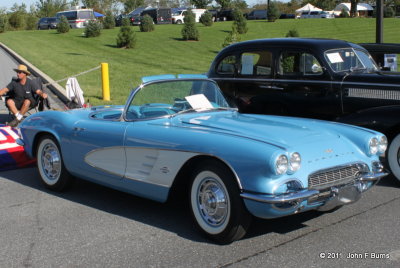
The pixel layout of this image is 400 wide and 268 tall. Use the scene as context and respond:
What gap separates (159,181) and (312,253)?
4.89ft

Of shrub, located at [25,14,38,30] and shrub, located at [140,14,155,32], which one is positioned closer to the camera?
shrub, located at [140,14,155,32]

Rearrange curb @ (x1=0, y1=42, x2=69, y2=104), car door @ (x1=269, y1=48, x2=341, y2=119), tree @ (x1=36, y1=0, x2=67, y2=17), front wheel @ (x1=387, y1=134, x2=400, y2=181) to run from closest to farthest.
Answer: front wheel @ (x1=387, y1=134, x2=400, y2=181)
car door @ (x1=269, y1=48, x2=341, y2=119)
curb @ (x1=0, y1=42, x2=69, y2=104)
tree @ (x1=36, y1=0, x2=67, y2=17)

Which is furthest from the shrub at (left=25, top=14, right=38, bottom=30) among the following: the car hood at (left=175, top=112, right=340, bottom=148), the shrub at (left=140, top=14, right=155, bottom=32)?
the car hood at (left=175, top=112, right=340, bottom=148)

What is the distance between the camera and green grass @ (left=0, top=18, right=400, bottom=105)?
17797 millimetres

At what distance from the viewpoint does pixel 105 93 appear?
42.0ft

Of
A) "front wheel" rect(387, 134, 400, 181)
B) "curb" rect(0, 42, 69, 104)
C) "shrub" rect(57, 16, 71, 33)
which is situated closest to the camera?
"front wheel" rect(387, 134, 400, 181)

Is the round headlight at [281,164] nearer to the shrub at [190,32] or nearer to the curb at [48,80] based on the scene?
the curb at [48,80]

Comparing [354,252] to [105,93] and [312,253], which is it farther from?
[105,93]

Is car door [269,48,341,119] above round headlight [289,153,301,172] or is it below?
above

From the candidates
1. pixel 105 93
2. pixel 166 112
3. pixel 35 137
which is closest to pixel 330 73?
pixel 166 112

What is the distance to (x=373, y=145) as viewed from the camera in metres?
4.92

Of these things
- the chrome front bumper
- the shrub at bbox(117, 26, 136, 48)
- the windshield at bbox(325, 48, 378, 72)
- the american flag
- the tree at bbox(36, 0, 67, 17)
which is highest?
the tree at bbox(36, 0, 67, 17)

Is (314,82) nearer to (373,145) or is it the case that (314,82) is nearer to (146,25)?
(373,145)

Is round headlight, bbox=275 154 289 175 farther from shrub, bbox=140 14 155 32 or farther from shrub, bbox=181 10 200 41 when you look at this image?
shrub, bbox=140 14 155 32
